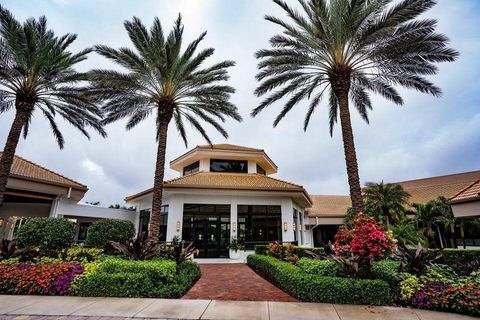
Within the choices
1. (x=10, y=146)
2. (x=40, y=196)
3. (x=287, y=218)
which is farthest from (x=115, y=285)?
(x=287, y=218)

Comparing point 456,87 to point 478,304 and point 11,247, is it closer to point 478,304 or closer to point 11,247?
point 478,304

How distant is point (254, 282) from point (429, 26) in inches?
506

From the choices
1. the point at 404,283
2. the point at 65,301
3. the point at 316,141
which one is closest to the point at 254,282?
the point at 404,283

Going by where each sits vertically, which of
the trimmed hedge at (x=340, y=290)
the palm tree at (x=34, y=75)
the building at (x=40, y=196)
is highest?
the palm tree at (x=34, y=75)

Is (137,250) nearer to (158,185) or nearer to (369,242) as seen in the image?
(158,185)

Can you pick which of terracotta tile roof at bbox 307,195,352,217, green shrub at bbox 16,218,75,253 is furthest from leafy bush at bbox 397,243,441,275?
terracotta tile roof at bbox 307,195,352,217

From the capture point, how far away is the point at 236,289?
30.1 ft

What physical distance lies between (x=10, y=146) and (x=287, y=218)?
16.9 metres

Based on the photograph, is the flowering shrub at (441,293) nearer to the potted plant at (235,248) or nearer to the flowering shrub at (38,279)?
the flowering shrub at (38,279)

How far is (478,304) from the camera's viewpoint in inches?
238

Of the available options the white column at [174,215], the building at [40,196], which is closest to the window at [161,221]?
the white column at [174,215]

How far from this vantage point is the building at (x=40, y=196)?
14.4 m

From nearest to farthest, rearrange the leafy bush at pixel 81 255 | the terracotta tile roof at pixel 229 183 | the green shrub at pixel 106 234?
the leafy bush at pixel 81 255, the green shrub at pixel 106 234, the terracotta tile roof at pixel 229 183

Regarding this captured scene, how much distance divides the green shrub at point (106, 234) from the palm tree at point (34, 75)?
4229 millimetres
